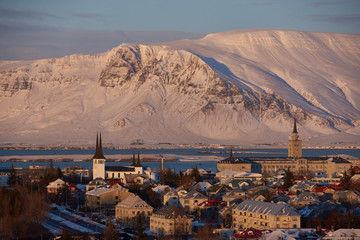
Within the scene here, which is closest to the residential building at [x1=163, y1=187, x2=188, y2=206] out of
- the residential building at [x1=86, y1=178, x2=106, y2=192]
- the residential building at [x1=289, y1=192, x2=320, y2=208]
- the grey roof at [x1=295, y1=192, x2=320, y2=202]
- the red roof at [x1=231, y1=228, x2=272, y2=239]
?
the residential building at [x1=289, y1=192, x2=320, y2=208]

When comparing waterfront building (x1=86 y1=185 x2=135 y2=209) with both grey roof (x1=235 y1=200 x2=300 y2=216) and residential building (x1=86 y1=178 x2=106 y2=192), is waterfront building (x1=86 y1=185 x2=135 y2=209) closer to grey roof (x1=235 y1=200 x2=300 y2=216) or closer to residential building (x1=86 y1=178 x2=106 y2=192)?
residential building (x1=86 y1=178 x2=106 y2=192)

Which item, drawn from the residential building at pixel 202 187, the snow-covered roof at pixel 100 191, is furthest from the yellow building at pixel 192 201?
the residential building at pixel 202 187

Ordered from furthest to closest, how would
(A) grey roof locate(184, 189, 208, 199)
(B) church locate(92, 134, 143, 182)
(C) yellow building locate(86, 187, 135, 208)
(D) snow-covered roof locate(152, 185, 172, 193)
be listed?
(B) church locate(92, 134, 143, 182), (D) snow-covered roof locate(152, 185, 172, 193), (C) yellow building locate(86, 187, 135, 208), (A) grey roof locate(184, 189, 208, 199)

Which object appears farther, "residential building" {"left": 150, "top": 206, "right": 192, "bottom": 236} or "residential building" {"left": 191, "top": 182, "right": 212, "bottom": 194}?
"residential building" {"left": 191, "top": 182, "right": 212, "bottom": 194}

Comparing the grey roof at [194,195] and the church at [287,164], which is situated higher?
the church at [287,164]

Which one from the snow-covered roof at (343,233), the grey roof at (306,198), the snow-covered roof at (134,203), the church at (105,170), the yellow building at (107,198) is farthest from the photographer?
the church at (105,170)

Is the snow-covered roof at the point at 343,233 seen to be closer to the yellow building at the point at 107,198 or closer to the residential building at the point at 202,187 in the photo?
the yellow building at the point at 107,198

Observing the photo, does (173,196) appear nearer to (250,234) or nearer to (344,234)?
(250,234)

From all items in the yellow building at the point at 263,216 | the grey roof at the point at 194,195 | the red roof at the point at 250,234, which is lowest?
the red roof at the point at 250,234
